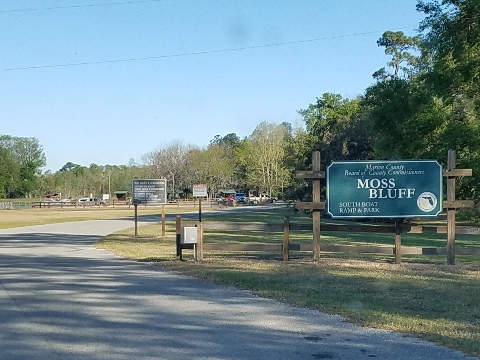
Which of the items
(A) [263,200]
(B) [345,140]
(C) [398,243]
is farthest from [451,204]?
(A) [263,200]

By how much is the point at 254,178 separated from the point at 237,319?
9800 cm

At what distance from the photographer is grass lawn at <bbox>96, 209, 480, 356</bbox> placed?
28.1 ft

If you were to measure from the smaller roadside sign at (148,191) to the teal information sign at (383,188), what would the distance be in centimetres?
1560

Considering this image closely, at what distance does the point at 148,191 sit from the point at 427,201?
17032 millimetres

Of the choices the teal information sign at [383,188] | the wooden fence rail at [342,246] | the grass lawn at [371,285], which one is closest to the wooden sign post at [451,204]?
the wooden fence rail at [342,246]

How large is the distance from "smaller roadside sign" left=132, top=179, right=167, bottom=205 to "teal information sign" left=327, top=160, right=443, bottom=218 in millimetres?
15599

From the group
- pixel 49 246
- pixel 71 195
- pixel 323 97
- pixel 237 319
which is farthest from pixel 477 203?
pixel 71 195

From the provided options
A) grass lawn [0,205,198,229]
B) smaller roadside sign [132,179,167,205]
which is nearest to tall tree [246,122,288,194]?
Answer: grass lawn [0,205,198,229]

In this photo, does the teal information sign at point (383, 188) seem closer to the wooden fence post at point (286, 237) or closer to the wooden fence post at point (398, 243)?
the wooden fence post at point (398, 243)

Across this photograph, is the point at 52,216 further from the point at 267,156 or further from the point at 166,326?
the point at 166,326

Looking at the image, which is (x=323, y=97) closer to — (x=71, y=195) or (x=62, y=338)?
(x=62, y=338)

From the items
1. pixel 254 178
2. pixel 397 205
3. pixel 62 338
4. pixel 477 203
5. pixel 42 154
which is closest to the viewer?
pixel 62 338

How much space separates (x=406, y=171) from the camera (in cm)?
1549

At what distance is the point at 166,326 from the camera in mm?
8594
